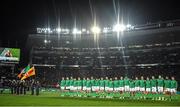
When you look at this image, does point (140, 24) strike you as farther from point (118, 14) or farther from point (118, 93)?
point (118, 93)

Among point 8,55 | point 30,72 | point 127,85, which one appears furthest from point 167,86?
point 8,55

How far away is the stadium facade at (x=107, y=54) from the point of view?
67.8 meters

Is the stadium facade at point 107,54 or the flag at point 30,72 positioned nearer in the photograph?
the flag at point 30,72

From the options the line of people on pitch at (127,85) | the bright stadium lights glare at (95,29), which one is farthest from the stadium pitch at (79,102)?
the bright stadium lights glare at (95,29)

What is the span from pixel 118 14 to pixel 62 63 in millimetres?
20310

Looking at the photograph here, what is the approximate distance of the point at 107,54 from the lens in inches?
2972

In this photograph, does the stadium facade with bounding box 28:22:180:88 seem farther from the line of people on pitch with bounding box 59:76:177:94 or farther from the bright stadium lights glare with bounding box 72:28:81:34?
the line of people on pitch with bounding box 59:76:177:94

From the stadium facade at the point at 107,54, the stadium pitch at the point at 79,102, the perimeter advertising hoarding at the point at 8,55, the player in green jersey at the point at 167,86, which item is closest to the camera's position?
the stadium pitch at the point at 79,102

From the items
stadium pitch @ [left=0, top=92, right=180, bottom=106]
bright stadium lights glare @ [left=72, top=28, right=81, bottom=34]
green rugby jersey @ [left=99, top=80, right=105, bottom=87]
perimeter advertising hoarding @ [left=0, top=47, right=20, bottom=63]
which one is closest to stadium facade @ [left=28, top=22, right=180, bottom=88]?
bright stadium lights glare @ [left=72, top=28, right=81, bottom=34]

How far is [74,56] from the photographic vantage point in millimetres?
77812

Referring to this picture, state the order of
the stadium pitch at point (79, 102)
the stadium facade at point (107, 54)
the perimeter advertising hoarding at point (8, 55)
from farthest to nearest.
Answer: the stadium facade at point (107, 54)
the perimeter advertising hoarding at point (8, 55)
the stadium pitch at point (79, 102)

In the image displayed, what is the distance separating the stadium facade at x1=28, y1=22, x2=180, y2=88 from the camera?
2670 inches

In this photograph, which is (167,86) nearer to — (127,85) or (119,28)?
(127,85)

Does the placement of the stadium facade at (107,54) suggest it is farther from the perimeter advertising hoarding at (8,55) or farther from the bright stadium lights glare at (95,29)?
the perimeter advertising hoarding at (8,55)
